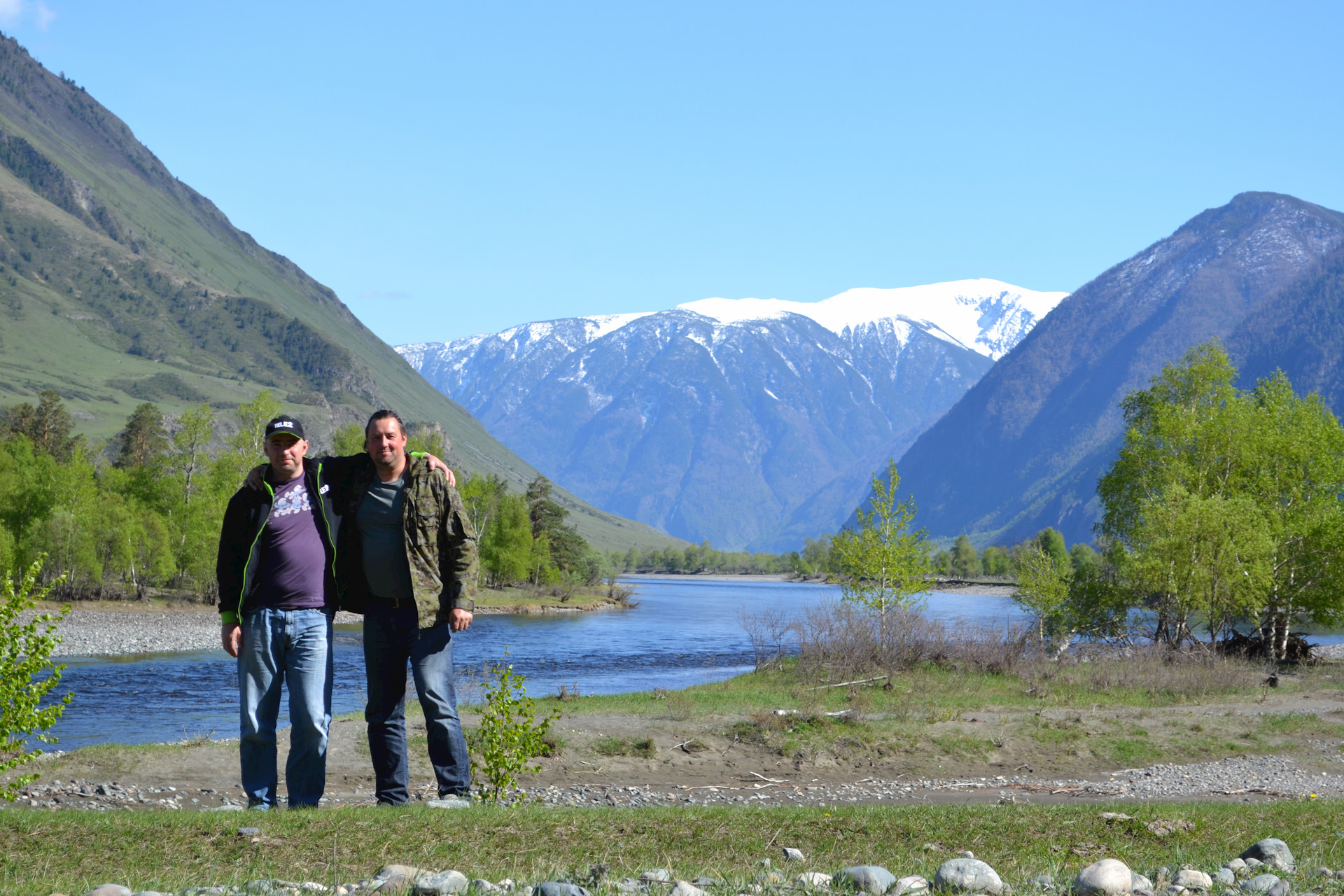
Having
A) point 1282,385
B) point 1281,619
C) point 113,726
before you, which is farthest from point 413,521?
point 1282,385

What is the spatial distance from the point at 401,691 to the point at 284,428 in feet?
7.87

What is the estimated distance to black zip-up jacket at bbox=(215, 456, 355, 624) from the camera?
8.24 meters

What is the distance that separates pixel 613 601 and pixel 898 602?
203ft

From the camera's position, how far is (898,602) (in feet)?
123

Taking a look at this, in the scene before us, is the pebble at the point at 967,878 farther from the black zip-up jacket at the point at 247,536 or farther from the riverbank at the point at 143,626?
the riverbank at the point at 143,626

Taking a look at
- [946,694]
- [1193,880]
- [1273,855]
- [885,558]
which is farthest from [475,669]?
[1193,880]

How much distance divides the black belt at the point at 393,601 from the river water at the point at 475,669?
12.3 m

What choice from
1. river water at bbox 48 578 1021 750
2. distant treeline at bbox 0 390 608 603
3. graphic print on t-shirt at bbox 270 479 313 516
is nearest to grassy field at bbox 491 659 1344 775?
river water at bbox 48 578 1021 750

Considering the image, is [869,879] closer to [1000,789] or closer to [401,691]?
[401,691]

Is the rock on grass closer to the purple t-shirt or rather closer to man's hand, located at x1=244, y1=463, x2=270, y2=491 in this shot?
the purple t-shirt

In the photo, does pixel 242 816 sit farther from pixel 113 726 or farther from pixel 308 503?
pixel 113 726

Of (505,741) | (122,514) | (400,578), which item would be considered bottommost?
(505,741)

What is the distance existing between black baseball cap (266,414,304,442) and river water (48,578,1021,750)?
12.8 meters

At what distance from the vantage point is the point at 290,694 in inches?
328
